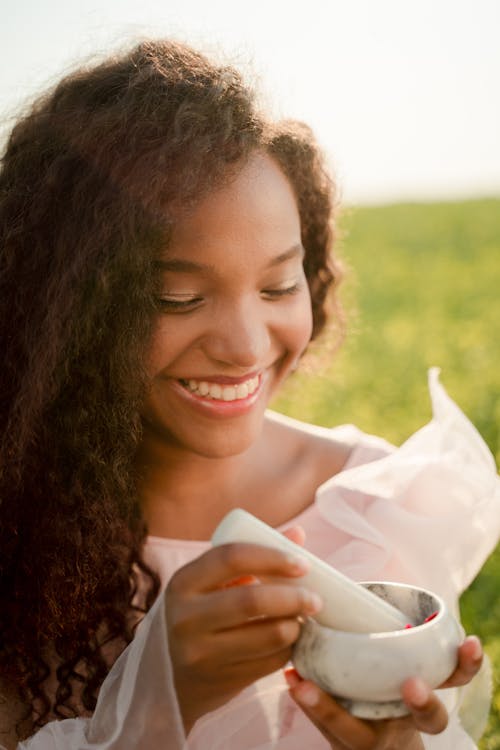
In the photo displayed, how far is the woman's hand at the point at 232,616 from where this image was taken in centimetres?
167

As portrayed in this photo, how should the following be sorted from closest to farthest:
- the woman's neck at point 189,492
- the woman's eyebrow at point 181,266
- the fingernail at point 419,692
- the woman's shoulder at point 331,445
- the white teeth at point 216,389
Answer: the fingernail at point 419,692
the woman's eyebrow at point 181,266
the white teeth at point 216,389
the woman's neck at point 189,492
the woman's shoulder at point 331,445

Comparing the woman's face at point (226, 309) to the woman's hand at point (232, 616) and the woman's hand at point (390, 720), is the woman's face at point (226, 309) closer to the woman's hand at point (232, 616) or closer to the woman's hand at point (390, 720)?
the woman's hand at point (232, 616)

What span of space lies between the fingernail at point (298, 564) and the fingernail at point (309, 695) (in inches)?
8.3

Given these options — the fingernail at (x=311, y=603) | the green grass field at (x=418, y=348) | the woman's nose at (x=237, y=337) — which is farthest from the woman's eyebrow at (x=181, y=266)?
the green grass field at (x=418, y=348)

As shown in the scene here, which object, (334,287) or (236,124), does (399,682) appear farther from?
(334,287)

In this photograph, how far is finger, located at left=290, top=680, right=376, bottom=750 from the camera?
5.65 feet

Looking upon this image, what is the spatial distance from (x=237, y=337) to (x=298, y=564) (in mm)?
771

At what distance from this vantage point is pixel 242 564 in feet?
5.48

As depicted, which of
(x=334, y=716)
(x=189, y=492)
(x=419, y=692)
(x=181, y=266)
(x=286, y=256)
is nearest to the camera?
(x=419, y=692)

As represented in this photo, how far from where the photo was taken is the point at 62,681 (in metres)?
2.62

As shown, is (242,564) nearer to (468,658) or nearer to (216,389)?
(468,658)

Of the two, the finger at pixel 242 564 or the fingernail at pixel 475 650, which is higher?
the finger at pixel 242 564

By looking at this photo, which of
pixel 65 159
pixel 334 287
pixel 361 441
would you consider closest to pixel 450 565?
pixel 361 441

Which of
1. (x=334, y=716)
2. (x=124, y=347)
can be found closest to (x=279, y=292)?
(x=124, y=347)
